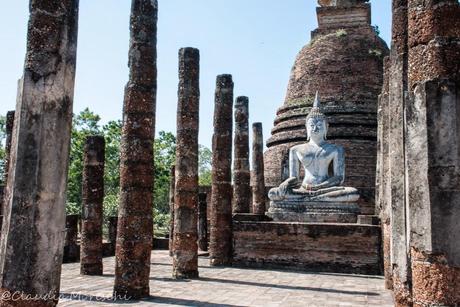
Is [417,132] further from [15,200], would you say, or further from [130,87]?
[130,87]

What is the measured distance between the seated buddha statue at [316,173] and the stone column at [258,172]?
4.84 feet

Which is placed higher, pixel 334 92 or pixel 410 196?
pixel 334 92

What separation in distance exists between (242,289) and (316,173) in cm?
688

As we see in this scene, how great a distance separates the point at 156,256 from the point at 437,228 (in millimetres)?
11603

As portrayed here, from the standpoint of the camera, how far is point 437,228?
361 cm

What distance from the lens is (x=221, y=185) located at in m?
11.9

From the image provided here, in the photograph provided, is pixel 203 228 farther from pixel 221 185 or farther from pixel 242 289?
pixel 242 289

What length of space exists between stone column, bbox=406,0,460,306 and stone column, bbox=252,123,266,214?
39.8ft

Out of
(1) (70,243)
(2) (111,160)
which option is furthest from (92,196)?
(2) (111,160)

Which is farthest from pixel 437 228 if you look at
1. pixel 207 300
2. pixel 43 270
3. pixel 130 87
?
pixel 130 87

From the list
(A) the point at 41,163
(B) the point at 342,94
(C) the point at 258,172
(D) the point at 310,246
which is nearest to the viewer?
(A) the point at 41,163

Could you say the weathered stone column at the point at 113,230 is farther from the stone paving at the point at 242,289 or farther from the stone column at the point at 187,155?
the stone column at the point at 187,155

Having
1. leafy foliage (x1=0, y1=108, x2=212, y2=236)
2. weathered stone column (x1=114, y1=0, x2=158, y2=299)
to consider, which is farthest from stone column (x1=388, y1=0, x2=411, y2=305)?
leafy foliage (x1=0, y1=108, x2=212, y2=236)

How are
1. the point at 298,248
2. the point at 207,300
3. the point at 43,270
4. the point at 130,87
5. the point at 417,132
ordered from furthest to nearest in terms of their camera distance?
1. the point at 298,248
2. the point at 130,87
3. the point at 207,300
4. the point at 43,270
5. the point at 417,132
